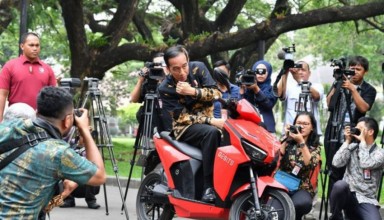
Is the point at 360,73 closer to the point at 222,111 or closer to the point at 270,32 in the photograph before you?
the point at 222,111

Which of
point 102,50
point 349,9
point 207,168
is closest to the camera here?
point 207,168

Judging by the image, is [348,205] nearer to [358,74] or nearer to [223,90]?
[358,74]

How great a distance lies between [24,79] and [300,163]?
130 inches

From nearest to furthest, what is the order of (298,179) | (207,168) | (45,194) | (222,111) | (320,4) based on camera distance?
1. (45,194)
2. (207,168)
3. (298,179)
4. (222,111)
5. (320,4)

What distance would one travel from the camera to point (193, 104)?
27.9ft

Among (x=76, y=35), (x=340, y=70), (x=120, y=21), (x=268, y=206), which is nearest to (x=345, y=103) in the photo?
(x=340, y=70)

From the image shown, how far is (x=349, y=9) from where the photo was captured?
1758cm

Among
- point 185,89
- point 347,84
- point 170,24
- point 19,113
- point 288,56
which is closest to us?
point 19,113

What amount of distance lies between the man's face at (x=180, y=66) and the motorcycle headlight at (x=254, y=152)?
39.2 inches

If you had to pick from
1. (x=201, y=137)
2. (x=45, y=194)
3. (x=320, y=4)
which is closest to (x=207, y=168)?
(x=201, y=137)

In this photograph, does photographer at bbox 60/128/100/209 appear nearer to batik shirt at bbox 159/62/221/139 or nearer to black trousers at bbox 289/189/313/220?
batik shirt at bbox 159/62/221/139

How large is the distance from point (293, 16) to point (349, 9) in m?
1.23

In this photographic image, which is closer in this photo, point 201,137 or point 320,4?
point 201,137

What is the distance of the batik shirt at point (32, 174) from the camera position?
5.17 m
